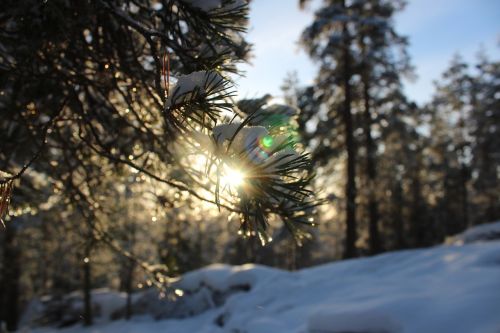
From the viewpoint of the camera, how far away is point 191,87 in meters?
1.53

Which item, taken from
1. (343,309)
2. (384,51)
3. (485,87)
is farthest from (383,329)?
(485,87)

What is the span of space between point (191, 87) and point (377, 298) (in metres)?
3.90

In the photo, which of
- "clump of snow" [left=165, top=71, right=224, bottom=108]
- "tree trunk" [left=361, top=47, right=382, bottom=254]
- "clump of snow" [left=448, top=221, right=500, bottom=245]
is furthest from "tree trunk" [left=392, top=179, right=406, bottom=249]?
"clump of snow" [left=165, top=71, right=224, bottom=108]

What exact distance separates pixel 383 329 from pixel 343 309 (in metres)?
0.68

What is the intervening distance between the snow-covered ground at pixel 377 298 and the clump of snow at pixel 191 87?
9.36ft

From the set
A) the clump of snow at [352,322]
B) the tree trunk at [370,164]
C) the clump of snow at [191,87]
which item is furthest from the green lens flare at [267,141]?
the tree trunk at [370,164]

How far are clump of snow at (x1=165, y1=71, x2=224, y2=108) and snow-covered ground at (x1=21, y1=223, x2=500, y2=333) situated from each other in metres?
2.85

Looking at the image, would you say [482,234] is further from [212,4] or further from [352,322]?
[212,4]

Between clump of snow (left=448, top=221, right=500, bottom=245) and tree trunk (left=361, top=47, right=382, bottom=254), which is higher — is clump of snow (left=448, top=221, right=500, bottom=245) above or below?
below

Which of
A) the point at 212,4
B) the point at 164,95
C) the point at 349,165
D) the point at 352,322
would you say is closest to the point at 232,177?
the point at 164,95

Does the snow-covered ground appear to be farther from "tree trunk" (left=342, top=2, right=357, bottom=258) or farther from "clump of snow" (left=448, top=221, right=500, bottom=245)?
"clump of snow" (left=448, top=221, right=500, bottom=245)

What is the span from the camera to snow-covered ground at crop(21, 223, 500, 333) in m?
3.50

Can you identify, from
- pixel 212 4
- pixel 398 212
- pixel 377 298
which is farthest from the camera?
pixel 398 212

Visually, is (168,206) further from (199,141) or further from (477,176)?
(477,176)
